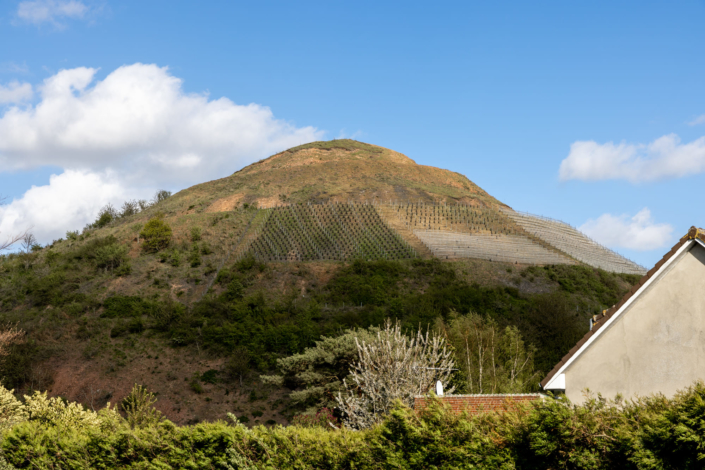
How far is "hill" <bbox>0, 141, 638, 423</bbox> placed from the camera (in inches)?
1469

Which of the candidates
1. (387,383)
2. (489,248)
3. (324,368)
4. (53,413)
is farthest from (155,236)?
(387,383)

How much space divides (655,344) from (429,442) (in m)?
4.33

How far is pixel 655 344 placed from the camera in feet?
32.7

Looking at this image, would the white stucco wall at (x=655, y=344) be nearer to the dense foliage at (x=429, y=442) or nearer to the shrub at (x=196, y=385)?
the dense foliage at (x=429, y=442)

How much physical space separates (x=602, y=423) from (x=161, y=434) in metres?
8.98

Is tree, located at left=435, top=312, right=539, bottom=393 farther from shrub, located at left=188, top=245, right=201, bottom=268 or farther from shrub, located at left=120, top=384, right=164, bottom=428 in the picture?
shrub, located at left=188, top=245, right=201, bottom=268

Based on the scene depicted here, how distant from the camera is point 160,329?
44.4 meters

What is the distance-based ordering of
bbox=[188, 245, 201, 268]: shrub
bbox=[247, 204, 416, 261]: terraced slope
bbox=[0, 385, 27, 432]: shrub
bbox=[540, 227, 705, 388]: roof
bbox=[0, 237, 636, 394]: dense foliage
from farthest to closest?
bbox=[247, 204, 416, 261]: terraced slope, bbox=[188, 245, 201, 268]: shrub, bbox=[0, 237, 636, 394]: dense foliage, bbox=[0, 385, 27, 432]: shrub, bbox=[540, 227, 705, 388]: roof

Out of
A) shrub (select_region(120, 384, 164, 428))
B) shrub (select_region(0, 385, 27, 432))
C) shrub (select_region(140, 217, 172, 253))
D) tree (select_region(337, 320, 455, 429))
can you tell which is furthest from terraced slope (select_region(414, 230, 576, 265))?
shrub (select_region(0, 385, 27, 432))

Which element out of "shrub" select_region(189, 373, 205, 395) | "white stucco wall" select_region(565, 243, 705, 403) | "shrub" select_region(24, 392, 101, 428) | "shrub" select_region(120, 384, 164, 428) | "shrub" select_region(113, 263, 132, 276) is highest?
"shrub" select_region(113, 263, 132, 276)

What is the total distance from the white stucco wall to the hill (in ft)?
68.7

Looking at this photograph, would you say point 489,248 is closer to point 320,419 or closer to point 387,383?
point 320,419

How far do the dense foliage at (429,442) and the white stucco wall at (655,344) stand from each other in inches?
20.7

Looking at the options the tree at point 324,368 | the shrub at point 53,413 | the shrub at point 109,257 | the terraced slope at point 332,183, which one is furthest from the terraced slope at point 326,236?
the shrub at point 53,413
